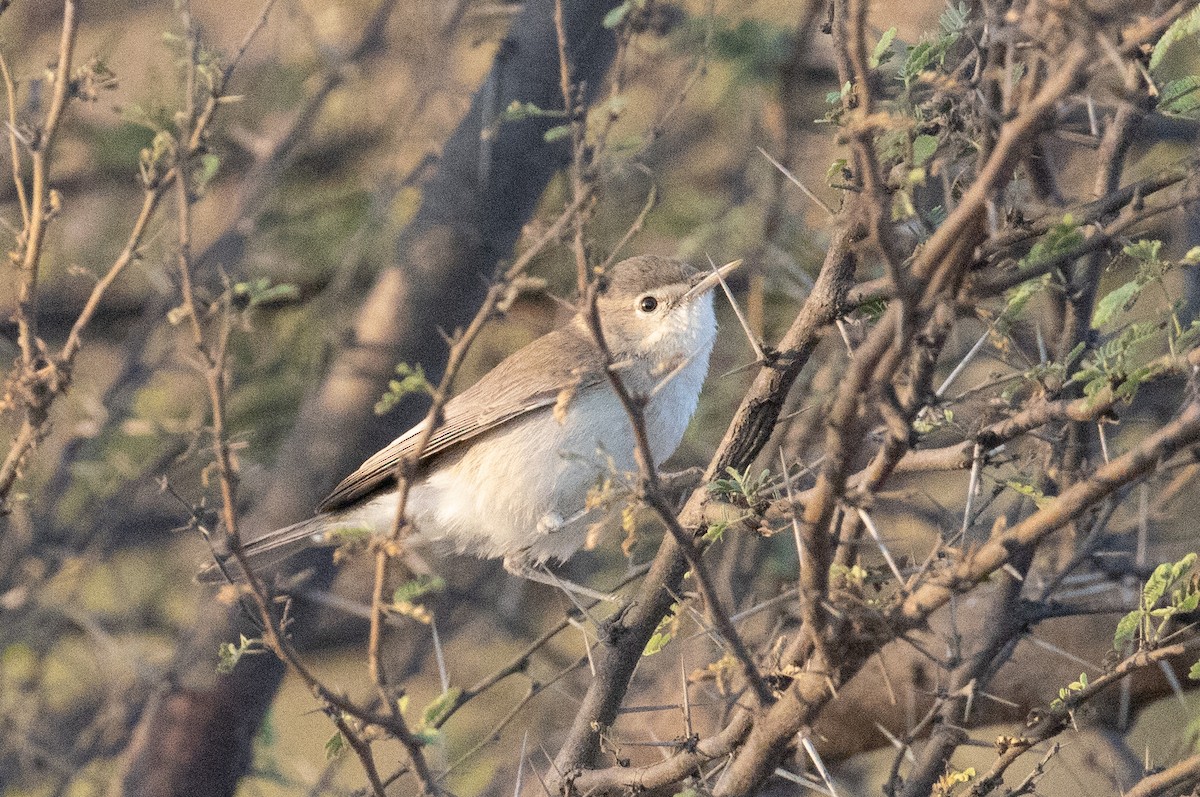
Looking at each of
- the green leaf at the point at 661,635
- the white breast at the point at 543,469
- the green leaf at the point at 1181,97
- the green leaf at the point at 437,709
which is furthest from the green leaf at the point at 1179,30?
Result: the white breast at the point at 543,469

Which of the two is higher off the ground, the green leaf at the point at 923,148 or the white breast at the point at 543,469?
the green leaf at the point at 923,148

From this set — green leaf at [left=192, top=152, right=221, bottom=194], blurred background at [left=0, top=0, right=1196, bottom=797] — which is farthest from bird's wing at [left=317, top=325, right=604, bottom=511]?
green leaf at [left=192, top=152, right=221, bottom=194]

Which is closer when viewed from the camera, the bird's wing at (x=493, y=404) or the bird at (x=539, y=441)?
the bird at (x=539, y=441)

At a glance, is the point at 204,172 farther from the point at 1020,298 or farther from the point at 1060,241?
the point at 1060,241

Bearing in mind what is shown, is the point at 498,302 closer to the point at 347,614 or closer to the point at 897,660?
the point at 897,660

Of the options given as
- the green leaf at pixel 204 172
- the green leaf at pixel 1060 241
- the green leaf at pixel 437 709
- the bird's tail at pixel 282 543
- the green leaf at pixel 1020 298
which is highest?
the green leaf at pixel 204 172

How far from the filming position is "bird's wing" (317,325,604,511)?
169 inches

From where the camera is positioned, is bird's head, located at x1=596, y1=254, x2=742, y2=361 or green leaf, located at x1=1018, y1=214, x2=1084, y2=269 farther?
bird's head, located at x1=596, y1=254, x2=742, y2=361

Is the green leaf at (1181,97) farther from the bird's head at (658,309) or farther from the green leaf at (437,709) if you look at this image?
the bird's head at (658,309)

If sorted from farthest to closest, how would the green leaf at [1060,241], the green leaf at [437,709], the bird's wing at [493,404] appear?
the bird's wing at [493,404] → the green leaf at [437,709] → the green leaf at [1060,241]

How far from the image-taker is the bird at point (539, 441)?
4184 millimetres

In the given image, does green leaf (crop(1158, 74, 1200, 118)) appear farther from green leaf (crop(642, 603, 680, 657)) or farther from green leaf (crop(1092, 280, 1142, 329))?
green leaf (crop(642, 603, 680, 657))

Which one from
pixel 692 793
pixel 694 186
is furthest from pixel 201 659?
pixel 692 793

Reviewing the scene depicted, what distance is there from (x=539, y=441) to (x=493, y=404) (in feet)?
0.73
